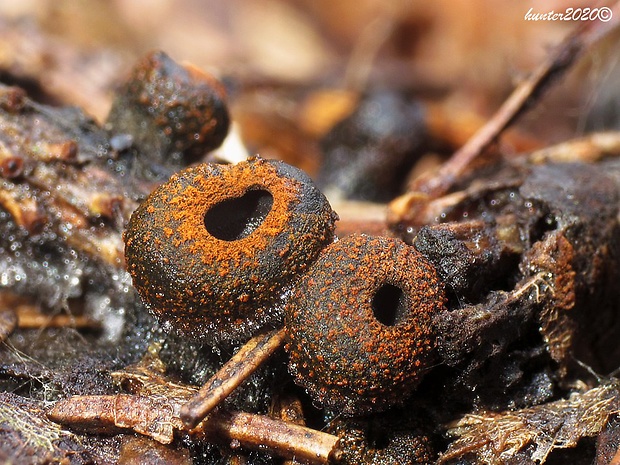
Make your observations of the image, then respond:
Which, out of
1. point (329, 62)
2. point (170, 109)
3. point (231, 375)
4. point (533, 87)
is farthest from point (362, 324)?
point (329, 62)

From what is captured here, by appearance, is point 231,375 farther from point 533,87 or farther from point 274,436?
point 533,87

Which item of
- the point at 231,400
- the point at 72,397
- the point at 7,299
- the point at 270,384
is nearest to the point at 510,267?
the point at 270,384

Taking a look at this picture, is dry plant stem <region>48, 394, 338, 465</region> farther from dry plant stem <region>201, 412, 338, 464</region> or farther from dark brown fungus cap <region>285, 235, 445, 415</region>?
dark brown fungus cap <region>285, 235, 445, 415</region>

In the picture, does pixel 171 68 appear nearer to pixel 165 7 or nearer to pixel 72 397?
pixel 72 397

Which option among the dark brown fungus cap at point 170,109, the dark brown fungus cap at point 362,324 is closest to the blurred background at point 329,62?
the dark brown fungus cap at point 170,109

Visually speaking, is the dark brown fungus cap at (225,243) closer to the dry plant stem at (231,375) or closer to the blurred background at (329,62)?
the dry plant stem at (231,375)

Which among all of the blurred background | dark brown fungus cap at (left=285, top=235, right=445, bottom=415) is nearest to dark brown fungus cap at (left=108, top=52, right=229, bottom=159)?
dark brown fungus cap at (left=285, top=235, right=445, bottom=415)
